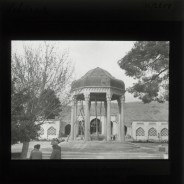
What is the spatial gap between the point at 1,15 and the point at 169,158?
275 centimetres

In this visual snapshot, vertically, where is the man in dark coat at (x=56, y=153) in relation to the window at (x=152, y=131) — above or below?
below

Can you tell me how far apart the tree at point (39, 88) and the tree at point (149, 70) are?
0.78 m

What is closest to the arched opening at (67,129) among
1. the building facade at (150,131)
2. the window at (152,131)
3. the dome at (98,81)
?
the dome at (98,81)

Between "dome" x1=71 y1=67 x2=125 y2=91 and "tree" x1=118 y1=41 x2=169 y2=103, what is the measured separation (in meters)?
0.17

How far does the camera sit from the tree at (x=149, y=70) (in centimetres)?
441

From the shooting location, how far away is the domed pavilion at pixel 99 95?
4395 millimetres

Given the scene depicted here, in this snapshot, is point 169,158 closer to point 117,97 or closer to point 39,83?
point 117,97

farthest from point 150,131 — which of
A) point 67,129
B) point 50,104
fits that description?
point 50,104

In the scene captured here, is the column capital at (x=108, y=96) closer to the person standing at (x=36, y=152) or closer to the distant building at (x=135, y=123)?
the distant building at (x=135, y=123)

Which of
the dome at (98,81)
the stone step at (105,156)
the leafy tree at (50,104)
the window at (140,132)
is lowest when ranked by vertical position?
the stone step at (105,156)

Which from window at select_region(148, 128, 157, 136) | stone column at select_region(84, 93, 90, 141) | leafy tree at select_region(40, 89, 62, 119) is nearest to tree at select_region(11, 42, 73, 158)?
leafy tree at select_region(40, 89, 62, 119)

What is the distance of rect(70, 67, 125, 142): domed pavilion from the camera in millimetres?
4395

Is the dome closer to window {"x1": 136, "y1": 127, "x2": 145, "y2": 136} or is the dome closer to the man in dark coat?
window {"x1": 136, "y1": 127, "x2": 145, "y2": 136}

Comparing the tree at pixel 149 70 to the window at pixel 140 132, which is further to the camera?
the tree at pixel 149 70
